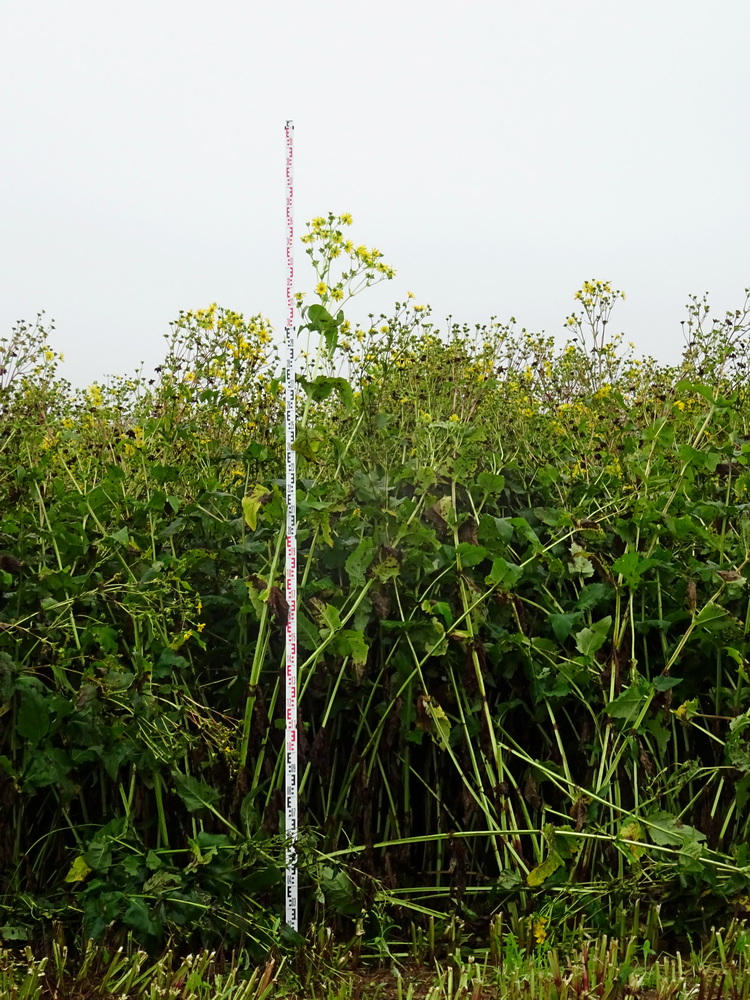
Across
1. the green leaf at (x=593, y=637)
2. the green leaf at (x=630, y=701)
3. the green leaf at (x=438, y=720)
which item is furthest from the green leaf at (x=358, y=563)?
the green leaf at (x=630, y=701)

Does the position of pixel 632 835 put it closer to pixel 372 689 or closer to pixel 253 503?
pixel 372 689

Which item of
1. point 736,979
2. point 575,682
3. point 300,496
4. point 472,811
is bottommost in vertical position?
point 736,979

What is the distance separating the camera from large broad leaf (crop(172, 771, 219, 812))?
354 centimetres

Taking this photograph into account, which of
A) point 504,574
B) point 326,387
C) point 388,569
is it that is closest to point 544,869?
point 504,574

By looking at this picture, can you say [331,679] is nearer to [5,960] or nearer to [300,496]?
[300,496]

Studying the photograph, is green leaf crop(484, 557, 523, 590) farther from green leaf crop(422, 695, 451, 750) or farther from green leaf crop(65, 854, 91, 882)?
green leaf crop(65, 854, 91, 882)

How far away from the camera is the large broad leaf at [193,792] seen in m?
3.54

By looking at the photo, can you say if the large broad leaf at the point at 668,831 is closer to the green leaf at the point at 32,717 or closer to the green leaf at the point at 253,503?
the green leaf at the point at 253,503

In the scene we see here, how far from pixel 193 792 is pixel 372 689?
734 mm

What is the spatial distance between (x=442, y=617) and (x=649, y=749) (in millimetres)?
948

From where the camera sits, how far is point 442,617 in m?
3.94

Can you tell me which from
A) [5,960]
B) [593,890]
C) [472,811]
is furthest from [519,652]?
[5,960]

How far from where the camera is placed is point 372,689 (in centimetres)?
390

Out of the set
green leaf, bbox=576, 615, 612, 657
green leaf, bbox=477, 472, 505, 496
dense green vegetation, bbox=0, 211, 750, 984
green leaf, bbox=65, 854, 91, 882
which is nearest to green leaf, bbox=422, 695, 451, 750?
dense green vegetation, bbox=0, 211, 750, 984
